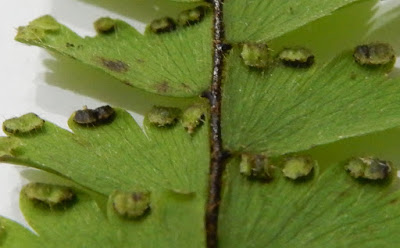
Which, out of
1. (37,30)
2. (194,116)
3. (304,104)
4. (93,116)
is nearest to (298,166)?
(304,104)

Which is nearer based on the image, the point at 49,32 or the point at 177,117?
the point at 177,117

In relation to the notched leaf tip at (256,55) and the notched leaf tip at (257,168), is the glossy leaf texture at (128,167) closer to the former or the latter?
the notched leaf tip at (257,168)

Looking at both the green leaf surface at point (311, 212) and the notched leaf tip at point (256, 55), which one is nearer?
the green leaf surface at point (311, 212)

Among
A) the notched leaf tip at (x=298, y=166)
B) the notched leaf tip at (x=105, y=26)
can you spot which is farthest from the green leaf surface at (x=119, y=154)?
the notched leaf tip at (x=105, y=26)

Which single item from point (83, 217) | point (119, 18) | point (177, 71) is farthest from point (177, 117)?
point (119, 18)

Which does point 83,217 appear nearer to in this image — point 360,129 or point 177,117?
A: point 177,117

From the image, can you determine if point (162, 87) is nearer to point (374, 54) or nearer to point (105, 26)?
point (105, 26)
